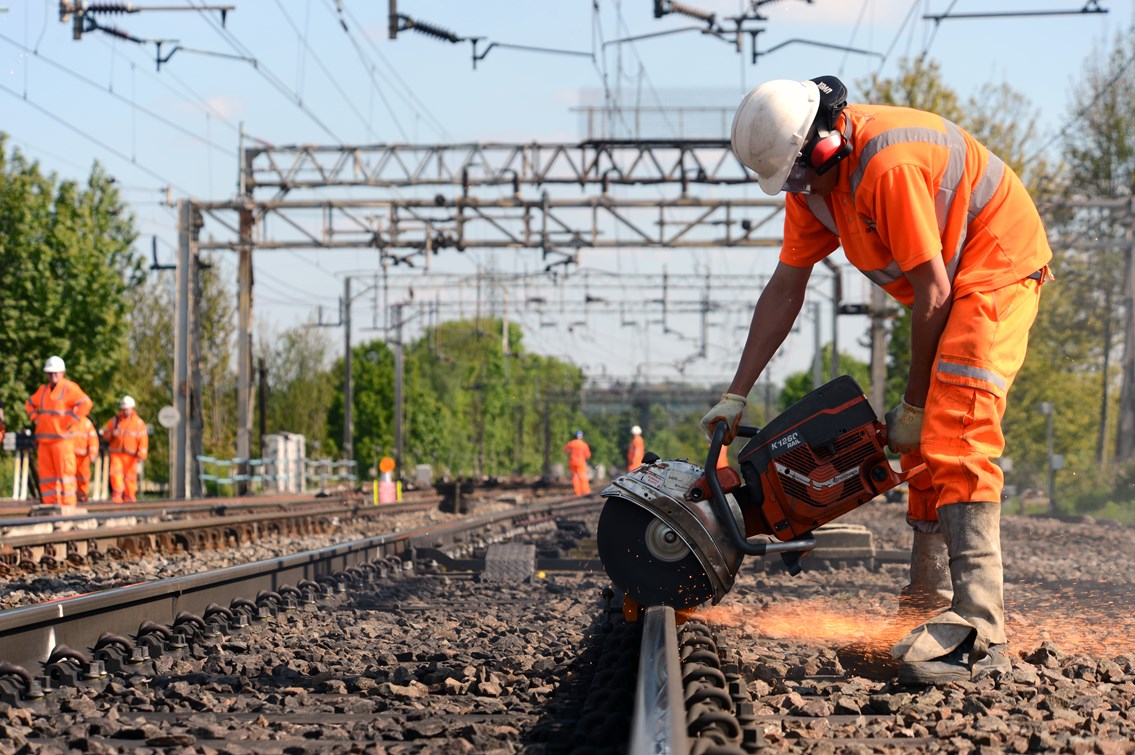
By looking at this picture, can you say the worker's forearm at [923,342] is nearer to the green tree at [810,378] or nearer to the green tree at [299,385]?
the green tree at [299,385]

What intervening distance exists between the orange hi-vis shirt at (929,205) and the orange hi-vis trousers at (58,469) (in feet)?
43.7

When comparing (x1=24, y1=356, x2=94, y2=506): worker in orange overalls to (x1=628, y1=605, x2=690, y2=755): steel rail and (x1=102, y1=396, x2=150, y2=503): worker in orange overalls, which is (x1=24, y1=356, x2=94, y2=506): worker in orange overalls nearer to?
(x1=102, y1=396, x2=150, y2=503): worker in orange overalls

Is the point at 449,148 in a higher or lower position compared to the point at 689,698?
higher

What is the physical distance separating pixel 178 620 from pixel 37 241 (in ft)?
105

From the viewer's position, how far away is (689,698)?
3.16m

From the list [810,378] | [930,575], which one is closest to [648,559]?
[930,575]

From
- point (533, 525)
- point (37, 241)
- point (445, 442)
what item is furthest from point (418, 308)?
point (533, 525)

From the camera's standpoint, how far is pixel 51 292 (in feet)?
110

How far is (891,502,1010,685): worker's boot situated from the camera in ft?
13.4

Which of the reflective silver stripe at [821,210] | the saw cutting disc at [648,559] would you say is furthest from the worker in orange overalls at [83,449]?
the reflective silver stripe at [821,210]

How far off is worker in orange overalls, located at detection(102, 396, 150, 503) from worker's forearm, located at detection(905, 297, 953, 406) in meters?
19.3

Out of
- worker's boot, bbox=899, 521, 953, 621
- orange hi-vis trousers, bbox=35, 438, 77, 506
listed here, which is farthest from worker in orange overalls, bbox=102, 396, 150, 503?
worker's boot, bbox=899, 521, 953, 621

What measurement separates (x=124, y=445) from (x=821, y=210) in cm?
1934

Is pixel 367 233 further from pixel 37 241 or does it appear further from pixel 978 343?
pixel 978 343
